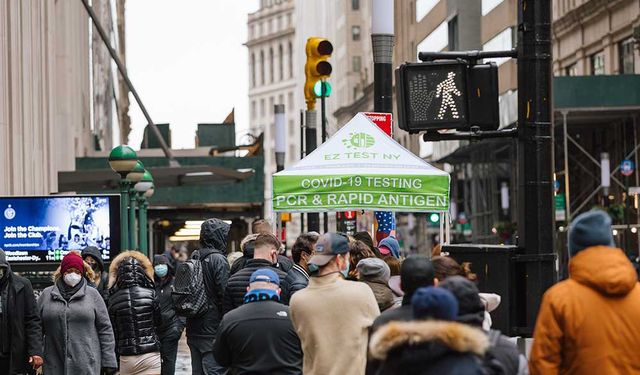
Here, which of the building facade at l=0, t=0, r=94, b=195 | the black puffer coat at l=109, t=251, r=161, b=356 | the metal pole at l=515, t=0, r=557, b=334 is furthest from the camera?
the building facade at l=0, t=0, r=94, b=195

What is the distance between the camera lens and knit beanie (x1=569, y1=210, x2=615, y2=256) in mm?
7871

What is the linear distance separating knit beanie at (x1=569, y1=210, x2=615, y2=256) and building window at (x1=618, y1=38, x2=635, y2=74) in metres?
47.9

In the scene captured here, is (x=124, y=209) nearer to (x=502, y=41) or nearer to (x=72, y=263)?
(x=72, y=263)

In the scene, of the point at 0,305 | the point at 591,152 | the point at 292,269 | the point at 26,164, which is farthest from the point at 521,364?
the point at 591,152

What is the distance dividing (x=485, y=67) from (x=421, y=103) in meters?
0.53

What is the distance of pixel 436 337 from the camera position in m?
6.45

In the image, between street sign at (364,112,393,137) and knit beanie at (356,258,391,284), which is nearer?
knit beanie at (356,258,391,284)

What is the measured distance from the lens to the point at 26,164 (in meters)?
32.2

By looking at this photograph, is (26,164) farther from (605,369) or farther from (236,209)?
(236,209)

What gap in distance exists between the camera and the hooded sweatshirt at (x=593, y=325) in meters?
7.71

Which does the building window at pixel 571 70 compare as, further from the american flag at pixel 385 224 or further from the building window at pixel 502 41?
the american flag at pixel 385 224

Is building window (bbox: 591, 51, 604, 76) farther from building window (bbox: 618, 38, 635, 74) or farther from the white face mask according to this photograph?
the white face mask

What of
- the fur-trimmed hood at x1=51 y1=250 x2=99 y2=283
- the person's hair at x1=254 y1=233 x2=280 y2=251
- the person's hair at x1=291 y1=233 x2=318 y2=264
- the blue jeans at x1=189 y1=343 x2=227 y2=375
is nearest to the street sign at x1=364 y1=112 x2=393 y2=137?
the person's hair at x1=291 y1=233 x2=318 y2=264

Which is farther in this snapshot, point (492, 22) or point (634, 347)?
point (492, 22)
